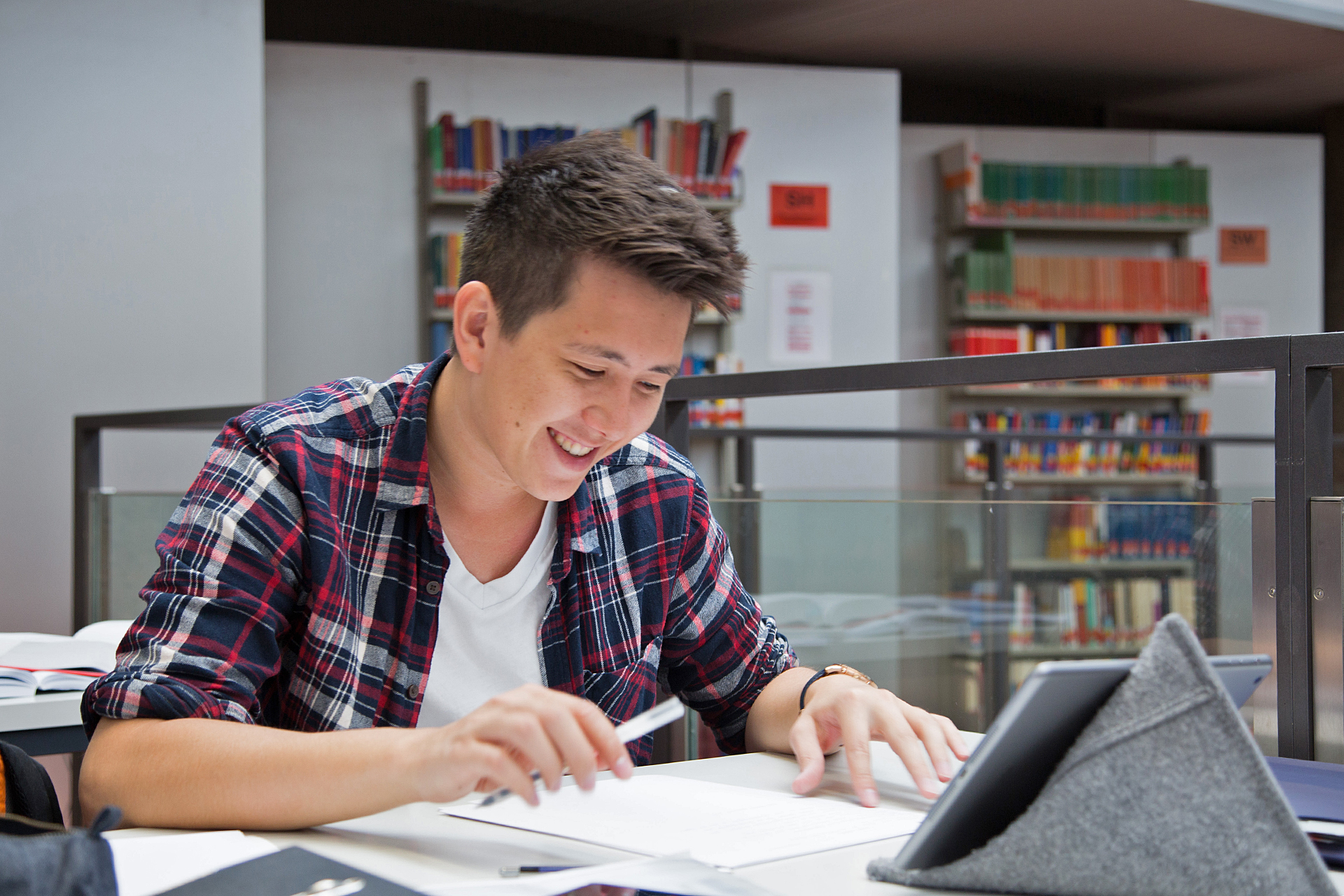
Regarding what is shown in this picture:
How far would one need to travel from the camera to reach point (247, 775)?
2.54 feet

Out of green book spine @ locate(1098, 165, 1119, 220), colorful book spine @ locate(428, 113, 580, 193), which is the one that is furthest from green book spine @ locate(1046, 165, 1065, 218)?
colorful book spine @ locate(428, 113, 580, 193)

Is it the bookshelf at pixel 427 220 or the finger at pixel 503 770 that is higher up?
the bookshelf at pixel 427 220

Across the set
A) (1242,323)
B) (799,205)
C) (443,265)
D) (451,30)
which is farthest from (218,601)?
(1242,323)

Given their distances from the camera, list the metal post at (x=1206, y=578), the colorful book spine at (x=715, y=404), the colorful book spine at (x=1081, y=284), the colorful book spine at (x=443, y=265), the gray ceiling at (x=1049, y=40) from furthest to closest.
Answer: the colorful book spine at (x=1081, y=284)
the gray ceiling at (x=1049, y=40)
the colorful book spine at (x=715, y=404)
the colorful book spine at (x=443, y=265)
the metal post at (x=1206, y=578)

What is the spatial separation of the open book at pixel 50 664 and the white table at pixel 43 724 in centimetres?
4

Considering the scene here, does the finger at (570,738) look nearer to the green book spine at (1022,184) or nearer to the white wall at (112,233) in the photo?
the white wall at (112,233)

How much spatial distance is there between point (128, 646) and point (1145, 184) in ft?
18.3

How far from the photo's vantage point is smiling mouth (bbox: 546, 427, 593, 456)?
3.18ft

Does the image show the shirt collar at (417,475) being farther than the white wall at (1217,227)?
No

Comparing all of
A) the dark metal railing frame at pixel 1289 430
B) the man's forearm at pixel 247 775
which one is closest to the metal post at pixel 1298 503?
the dark metal railing frame at pixel 1289 430

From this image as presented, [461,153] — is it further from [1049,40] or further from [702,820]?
[702,820]

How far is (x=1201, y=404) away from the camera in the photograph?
19.5 feet

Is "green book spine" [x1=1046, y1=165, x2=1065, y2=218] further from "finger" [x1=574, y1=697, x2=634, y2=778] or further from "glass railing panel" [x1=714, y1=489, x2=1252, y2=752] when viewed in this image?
"finger" [x1=574, y1=697, x2=634, y2=778]

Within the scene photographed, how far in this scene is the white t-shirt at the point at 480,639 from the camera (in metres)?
1.07
